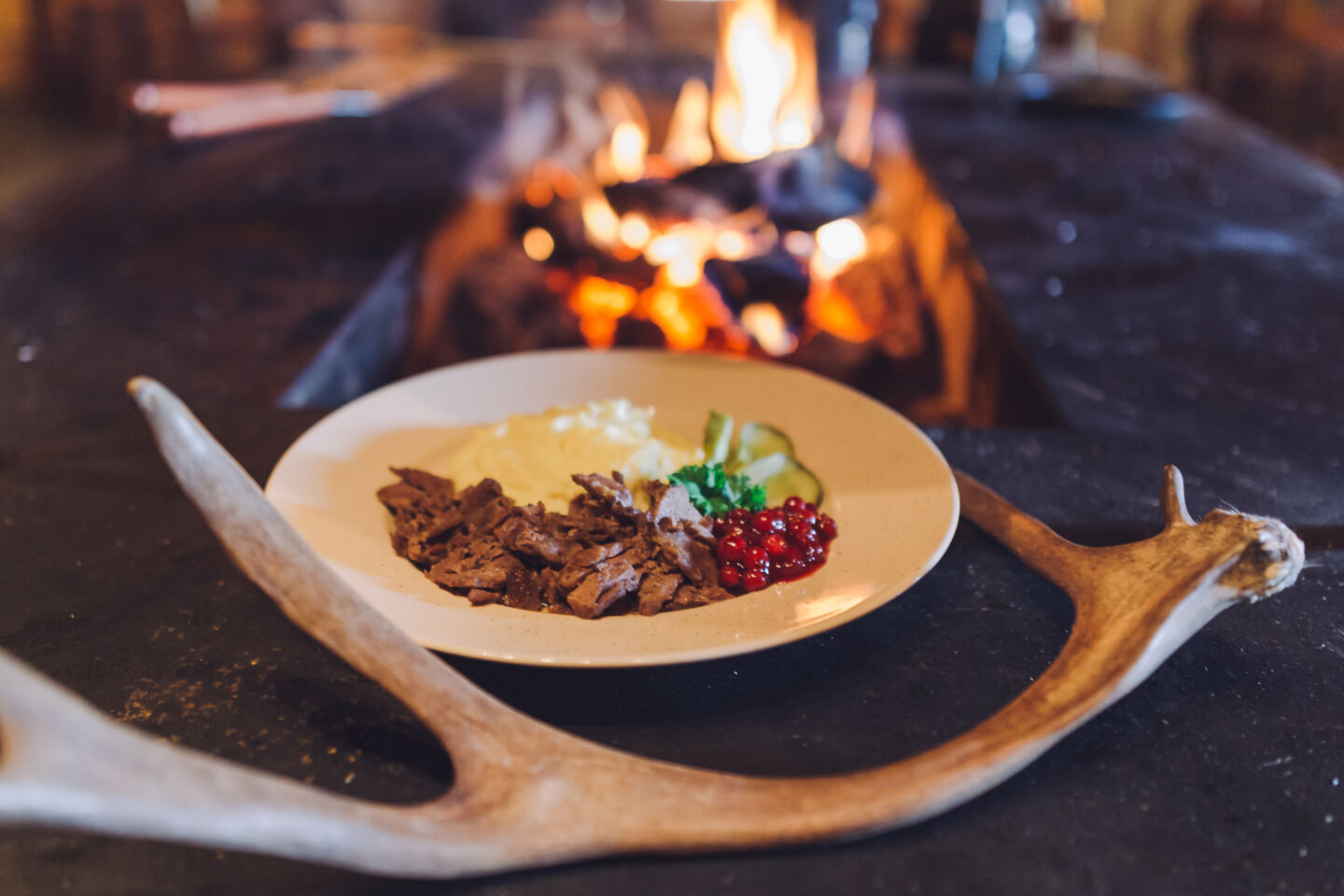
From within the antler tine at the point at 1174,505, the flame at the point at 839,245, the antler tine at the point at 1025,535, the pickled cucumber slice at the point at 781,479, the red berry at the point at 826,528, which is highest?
the antler tine at the point at 1174,505

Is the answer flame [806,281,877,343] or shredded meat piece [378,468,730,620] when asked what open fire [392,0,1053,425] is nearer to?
flame [806,281,877,343]

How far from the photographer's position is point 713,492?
1.05 m

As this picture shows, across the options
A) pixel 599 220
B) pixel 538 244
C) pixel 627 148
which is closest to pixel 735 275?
pixel 599 220

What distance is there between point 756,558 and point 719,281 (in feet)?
4.68

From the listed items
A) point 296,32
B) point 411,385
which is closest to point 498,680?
point 411,385

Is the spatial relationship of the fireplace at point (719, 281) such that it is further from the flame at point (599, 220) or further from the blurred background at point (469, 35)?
the blurred background at point (469, 35)

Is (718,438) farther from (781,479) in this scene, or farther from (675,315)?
(675,315)

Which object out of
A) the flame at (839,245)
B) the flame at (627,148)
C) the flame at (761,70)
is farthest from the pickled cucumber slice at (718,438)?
the flame at (761,70)

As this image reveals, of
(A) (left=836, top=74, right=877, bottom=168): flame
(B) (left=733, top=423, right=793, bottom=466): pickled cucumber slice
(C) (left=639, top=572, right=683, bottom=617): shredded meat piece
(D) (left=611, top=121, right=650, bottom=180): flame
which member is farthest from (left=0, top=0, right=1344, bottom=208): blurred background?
(C) (left=639, top=572, right=683, bottom=617): shredded meat piece

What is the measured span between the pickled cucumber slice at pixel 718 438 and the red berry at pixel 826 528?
169 mm

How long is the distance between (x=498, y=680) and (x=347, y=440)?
40 centimetres

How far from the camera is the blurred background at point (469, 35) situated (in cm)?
587

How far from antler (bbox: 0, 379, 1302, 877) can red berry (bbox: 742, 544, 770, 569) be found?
0.71 feet

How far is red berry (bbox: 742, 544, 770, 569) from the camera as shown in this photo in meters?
0.93
